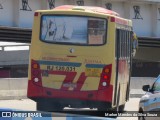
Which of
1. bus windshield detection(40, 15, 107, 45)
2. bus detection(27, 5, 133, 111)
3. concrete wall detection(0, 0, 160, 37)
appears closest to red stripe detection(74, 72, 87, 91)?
bus detection(27, 5, 133, 111)

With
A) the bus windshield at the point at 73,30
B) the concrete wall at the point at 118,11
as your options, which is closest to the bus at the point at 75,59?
the bus windshield at the point at 73,30

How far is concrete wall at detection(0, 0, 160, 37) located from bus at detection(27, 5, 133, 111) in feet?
71.3

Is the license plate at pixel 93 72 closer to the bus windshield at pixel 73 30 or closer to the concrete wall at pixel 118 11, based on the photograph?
the bus windshield at pixel 73 30

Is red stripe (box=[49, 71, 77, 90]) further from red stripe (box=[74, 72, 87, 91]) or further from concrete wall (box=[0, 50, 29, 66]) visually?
concrete wall (box=[0, 50, 29, 66])

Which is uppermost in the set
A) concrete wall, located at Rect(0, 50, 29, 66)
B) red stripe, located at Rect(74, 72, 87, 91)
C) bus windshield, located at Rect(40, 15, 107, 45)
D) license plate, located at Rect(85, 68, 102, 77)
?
bus windshield, located at Rect(40, 15, 107, 45)

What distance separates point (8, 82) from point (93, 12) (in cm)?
1260

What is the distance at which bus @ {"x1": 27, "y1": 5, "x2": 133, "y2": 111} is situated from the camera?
1438 cm

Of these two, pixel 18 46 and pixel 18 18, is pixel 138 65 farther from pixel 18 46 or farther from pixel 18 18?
pixel 18 18

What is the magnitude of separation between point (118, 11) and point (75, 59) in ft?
95.6

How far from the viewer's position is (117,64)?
14914 millimetres

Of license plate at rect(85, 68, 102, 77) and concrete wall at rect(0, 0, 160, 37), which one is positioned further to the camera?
concrete wall at rect(0, 0, 160, 37)

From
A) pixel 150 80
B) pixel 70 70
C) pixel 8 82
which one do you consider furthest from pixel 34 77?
pixel 150 80

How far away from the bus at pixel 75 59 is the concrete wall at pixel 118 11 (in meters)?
21.7

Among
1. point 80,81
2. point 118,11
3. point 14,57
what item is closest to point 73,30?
point 80,81
